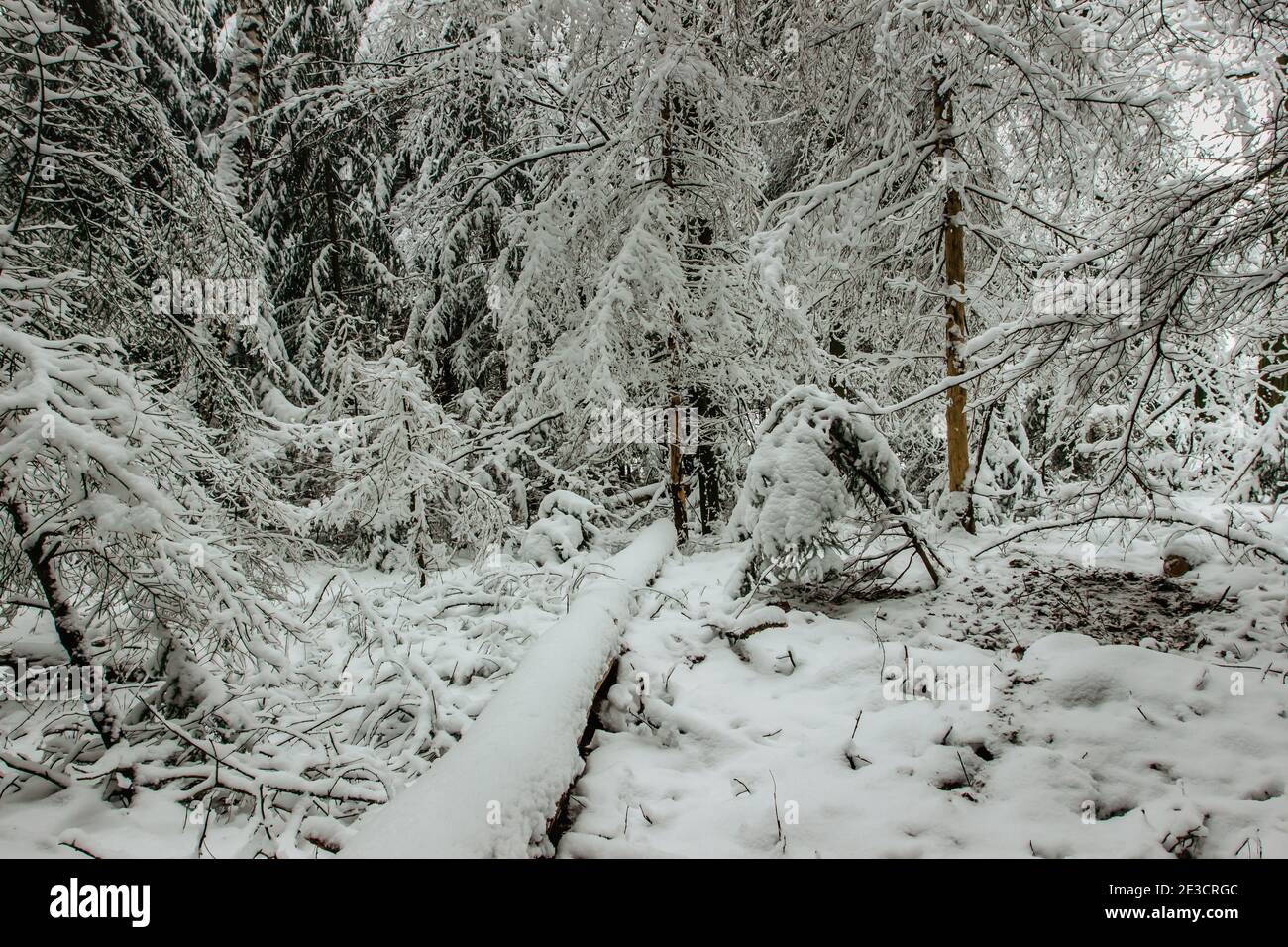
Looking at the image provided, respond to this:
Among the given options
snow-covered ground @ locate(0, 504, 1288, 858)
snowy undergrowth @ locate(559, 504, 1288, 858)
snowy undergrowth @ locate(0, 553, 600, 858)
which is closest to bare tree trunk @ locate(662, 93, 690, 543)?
snow-covered ground @ locate(0, 504, 1288, 858)

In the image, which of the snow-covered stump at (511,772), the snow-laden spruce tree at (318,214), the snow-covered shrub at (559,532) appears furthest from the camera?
the snow-laden spruce tree at (318,214)

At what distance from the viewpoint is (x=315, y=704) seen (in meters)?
3.37

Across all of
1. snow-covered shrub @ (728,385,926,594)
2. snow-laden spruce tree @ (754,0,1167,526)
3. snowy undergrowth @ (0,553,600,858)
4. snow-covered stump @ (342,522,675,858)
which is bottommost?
snowy undergrowth @ (0,553,600,858)

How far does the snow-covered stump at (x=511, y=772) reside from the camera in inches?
69.3

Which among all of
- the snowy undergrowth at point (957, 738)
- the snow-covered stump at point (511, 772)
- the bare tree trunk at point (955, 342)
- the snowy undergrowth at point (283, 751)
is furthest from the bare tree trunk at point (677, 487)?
the snow-covered stump at point (511, 772)

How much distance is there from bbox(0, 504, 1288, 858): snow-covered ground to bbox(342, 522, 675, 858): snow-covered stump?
0.19 metres

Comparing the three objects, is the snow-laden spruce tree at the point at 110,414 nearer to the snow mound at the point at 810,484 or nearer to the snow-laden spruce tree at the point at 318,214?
the snow mound at the point at 810,484

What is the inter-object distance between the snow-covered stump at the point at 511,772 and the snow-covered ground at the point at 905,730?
19 centimetres

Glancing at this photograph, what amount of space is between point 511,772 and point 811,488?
2949mm

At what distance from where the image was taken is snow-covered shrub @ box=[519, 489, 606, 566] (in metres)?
6.88

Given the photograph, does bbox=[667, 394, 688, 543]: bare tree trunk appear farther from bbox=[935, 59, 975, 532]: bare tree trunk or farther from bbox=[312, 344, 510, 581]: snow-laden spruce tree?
bbox=[935, 59, 975, 532]: bare tree trunk

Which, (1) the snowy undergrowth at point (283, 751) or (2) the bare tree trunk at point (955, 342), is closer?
(1) the snowy undergrowth at point (283, 751)
